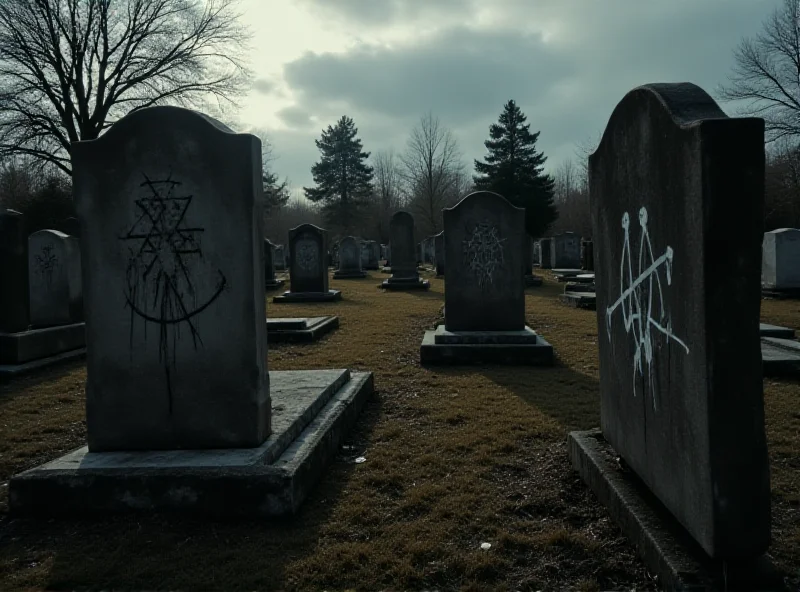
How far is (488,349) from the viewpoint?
8.39 metres

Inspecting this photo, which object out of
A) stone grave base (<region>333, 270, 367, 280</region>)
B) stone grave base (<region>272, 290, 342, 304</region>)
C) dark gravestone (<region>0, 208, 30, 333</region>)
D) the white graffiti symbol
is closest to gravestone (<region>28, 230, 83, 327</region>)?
dark gravestone (<region>0, 208, 30, 333</region>)

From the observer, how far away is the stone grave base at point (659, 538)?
2.38m

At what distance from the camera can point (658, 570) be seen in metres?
2.66

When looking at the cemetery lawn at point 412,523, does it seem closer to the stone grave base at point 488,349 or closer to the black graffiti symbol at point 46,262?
the stone grave base at point 488,349

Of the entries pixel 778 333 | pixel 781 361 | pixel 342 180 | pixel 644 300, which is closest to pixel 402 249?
pixel 778 333

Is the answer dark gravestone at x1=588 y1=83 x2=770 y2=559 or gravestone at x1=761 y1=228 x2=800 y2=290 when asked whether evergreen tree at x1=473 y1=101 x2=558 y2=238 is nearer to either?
gravestone at x1=761 y1=228 x2=800 y2=290

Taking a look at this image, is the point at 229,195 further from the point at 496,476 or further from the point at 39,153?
the point at 39,153

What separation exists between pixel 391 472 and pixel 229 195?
89.6 inches

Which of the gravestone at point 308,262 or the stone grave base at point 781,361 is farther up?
the gravestone at point 308,262

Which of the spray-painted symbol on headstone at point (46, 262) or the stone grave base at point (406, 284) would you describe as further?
the stone grave base at point (406, 284)

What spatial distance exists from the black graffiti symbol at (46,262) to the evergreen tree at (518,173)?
30.9 meters

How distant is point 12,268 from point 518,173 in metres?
36.4

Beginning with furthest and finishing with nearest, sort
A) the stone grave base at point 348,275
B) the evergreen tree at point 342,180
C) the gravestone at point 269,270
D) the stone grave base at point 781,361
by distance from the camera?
the evergreen tree at point 342,180, the stone grave base at point 348,275, the gravestone at point 269,270, the stone grave base at point 781,361

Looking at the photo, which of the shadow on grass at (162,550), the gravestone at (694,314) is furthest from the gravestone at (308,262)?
the gravestone at (694,314)
